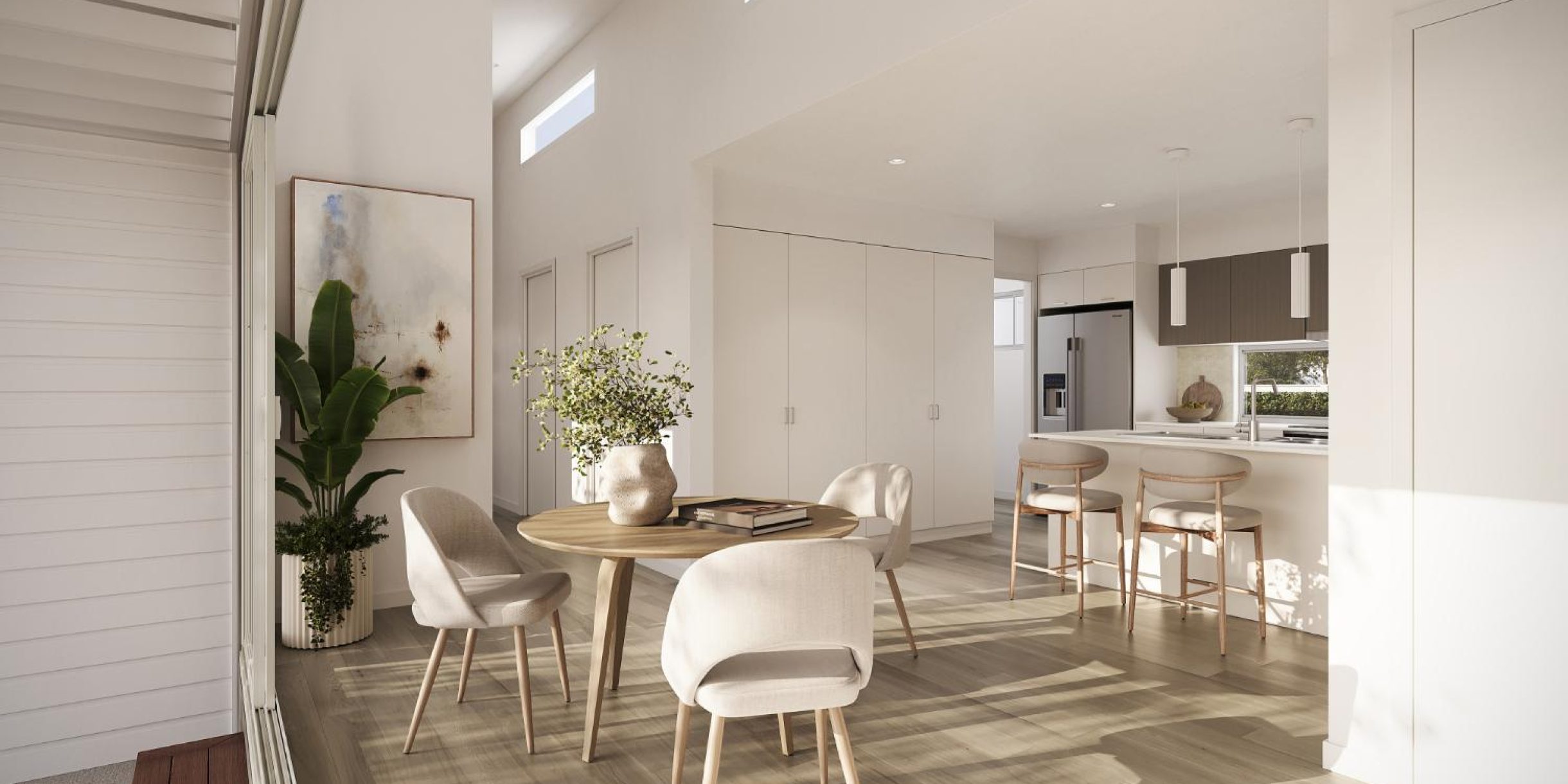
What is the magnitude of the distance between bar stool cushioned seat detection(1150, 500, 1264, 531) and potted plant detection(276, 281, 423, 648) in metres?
3.69

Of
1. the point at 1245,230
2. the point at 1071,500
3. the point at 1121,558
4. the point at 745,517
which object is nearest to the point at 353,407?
the point at 745,517

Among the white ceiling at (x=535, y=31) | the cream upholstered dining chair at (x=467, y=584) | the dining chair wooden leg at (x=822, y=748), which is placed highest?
the white ceiling at (x=535, y=31)

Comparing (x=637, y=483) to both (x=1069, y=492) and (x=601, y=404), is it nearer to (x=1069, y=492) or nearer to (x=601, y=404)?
(x=601, y=404)

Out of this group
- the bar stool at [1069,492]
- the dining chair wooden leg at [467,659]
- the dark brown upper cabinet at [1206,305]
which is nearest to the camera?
the dining chair wooden leg at [467,659]

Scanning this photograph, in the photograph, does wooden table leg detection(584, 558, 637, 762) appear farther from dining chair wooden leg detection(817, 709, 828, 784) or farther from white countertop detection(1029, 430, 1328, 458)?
white countertop detection(1029, 430, 1328, 458)

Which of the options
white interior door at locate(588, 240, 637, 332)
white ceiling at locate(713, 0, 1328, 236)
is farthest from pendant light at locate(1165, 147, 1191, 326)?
white interior door at locate(588, 240, 637, 332)

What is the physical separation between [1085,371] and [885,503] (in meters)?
4.51

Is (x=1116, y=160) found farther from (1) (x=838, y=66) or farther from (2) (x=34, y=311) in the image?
(2) (x=34, y=311)

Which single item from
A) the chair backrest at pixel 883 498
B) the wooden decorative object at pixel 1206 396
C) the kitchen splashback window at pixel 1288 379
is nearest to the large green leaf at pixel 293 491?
the chair backrest at pixel 883 498

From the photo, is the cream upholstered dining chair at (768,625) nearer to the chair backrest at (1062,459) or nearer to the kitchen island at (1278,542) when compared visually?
the chair backrest at (1062,459)

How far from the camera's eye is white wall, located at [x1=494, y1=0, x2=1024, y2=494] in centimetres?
379

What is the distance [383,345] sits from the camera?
4.30 m

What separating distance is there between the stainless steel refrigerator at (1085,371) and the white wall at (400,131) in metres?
5.04

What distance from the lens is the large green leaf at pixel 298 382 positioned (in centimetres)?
375
